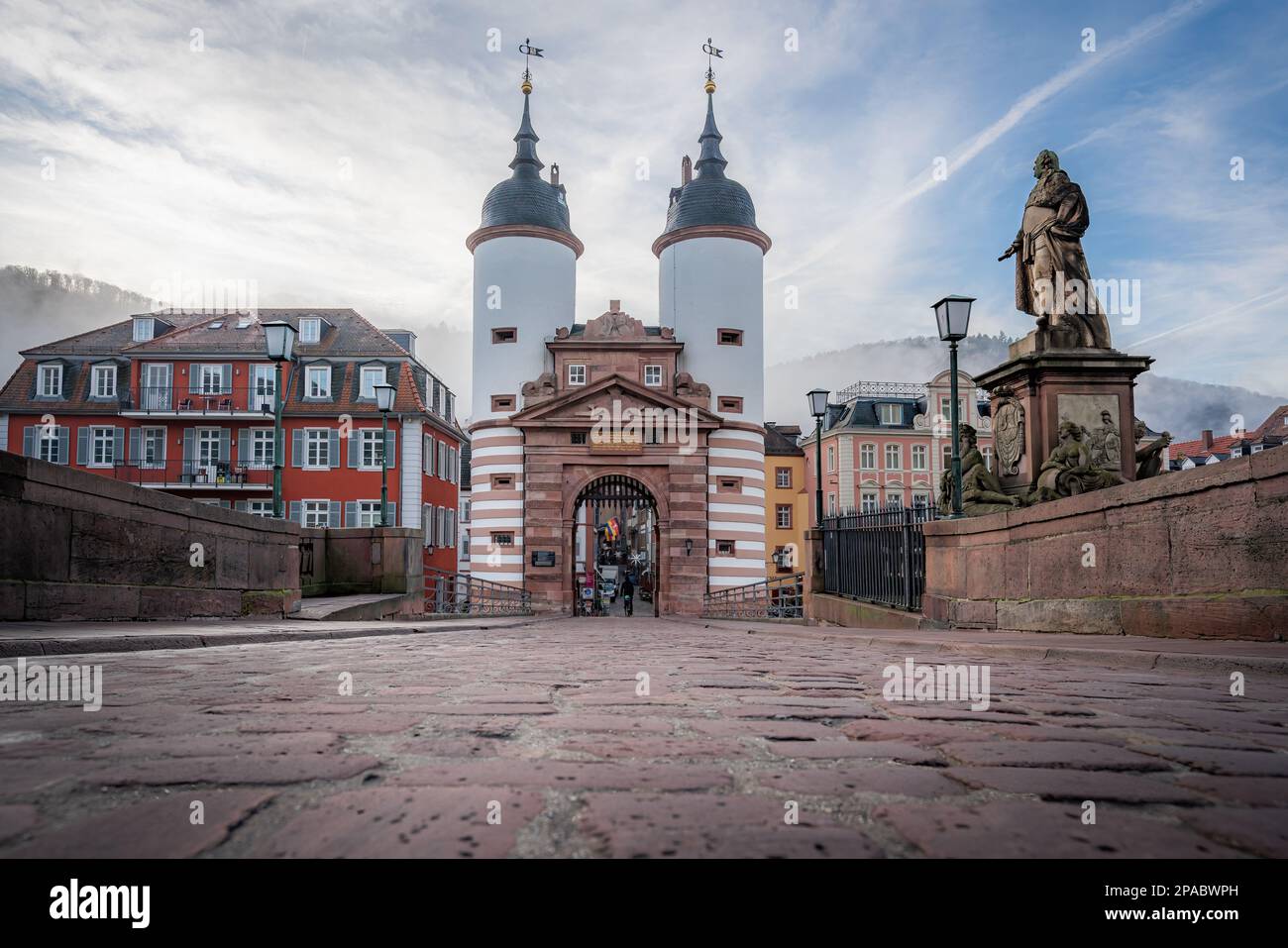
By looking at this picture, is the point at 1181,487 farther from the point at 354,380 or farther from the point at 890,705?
the point at 354,380

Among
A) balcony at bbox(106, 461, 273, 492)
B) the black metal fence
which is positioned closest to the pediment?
the black metal fence

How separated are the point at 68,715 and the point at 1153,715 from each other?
446 cm

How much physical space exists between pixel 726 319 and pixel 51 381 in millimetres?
31131

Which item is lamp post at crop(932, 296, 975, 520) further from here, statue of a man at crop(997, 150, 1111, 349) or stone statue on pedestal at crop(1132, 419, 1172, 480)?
stone statue on pedestal at crop(1132, 419, 1172, 480)

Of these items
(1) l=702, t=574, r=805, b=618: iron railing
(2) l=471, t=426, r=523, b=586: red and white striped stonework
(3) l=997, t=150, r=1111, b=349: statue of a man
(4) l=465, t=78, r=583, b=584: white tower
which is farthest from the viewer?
(4) l=465, t=78, r=583, b=584: white tower

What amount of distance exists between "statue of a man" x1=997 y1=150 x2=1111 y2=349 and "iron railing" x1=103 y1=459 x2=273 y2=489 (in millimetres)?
34496

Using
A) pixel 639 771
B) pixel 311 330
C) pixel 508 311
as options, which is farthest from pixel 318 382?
pixel 639 771

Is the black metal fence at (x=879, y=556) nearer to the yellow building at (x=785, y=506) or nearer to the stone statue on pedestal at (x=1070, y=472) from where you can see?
the stone statue on pedestal at (x=1070, y=472)

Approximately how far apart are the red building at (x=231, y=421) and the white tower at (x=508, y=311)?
7.31m

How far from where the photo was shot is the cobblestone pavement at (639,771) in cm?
179

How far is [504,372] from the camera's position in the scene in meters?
32.8

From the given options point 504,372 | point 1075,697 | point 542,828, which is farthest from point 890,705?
point 504,372

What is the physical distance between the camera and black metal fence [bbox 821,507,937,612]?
42.5ft
